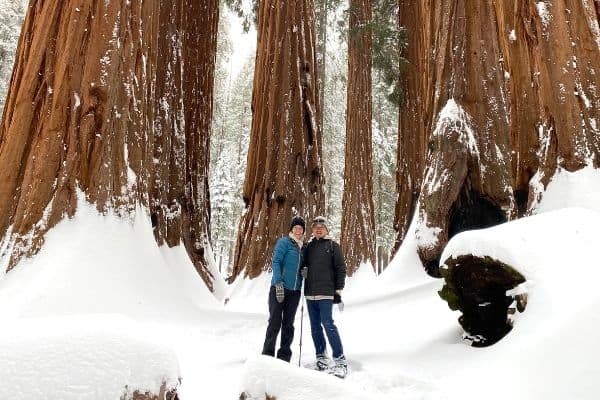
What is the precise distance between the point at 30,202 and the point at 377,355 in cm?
366

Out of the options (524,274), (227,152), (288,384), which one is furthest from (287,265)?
(227,152)

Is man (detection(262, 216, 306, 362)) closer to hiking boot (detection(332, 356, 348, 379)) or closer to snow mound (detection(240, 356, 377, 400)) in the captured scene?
hiking boot (detection(332, 356, 348, 379))

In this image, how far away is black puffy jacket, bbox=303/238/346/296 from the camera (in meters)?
4.46

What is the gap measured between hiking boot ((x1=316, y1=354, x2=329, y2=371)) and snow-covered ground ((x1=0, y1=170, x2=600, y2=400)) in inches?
10.6

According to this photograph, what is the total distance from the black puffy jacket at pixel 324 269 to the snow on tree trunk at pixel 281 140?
3.61m

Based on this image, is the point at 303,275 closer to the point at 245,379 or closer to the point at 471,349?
the point at 471,349

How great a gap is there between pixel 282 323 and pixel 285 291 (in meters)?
0.31

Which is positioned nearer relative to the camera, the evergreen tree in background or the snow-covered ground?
the snow-covered ground

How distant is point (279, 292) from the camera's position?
14.4 feet

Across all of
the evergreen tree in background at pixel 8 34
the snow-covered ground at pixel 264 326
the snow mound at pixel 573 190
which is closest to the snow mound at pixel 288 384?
the snow-covered ground at pixel 264 326

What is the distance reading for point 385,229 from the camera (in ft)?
88.0

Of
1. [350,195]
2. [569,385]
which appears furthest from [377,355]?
[350,195]

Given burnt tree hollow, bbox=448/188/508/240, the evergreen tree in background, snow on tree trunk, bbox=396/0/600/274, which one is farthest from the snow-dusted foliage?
burnt tree hollow, bbox=448/188/508/240

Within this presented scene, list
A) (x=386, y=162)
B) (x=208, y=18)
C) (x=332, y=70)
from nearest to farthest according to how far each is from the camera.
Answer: (x=208, y=18) < (x=386, y=162) < (x=332, y=70)
